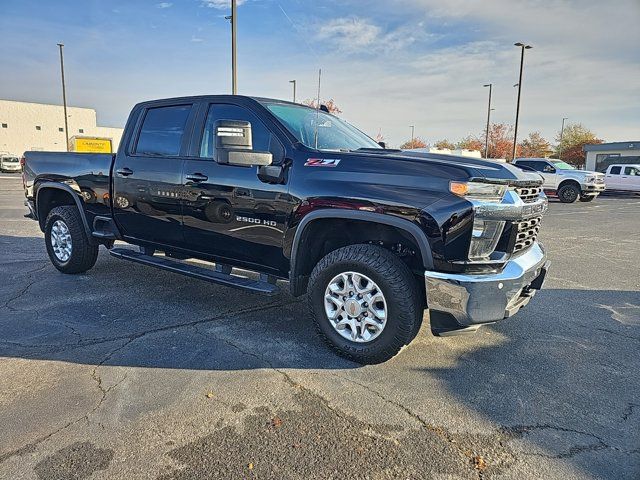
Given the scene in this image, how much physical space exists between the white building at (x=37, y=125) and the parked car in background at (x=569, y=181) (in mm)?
45595

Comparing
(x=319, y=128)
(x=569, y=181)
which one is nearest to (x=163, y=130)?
(x=319, y=128)

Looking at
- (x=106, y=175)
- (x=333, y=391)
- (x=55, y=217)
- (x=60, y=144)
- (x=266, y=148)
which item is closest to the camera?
(x=333, y=391)

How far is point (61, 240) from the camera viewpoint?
231 inches

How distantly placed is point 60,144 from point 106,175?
62630mm

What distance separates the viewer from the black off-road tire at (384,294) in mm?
3295

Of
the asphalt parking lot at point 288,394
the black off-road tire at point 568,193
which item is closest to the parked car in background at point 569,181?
the black off-road tire at point 568,193

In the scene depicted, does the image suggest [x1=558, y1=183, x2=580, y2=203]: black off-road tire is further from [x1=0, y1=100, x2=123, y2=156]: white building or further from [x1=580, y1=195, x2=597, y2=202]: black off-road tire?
[x1=0, y1=100, x2=123, y2=156]: white building

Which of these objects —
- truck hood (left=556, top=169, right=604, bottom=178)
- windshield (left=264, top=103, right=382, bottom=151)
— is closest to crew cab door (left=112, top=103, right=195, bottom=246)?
windshield (left=264, top=103, right=382, bottom=151)

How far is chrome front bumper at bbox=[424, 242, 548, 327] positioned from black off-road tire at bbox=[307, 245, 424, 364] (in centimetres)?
A: 19

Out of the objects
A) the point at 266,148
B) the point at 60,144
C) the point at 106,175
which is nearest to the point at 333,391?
the point at 266,148

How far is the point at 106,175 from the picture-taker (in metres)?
5.25

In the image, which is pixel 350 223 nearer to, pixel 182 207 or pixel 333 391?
pixel 333 391

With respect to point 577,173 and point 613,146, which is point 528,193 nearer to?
point 577,173

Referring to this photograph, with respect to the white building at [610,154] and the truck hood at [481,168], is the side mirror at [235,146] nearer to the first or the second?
the truck hood at [481,168]
